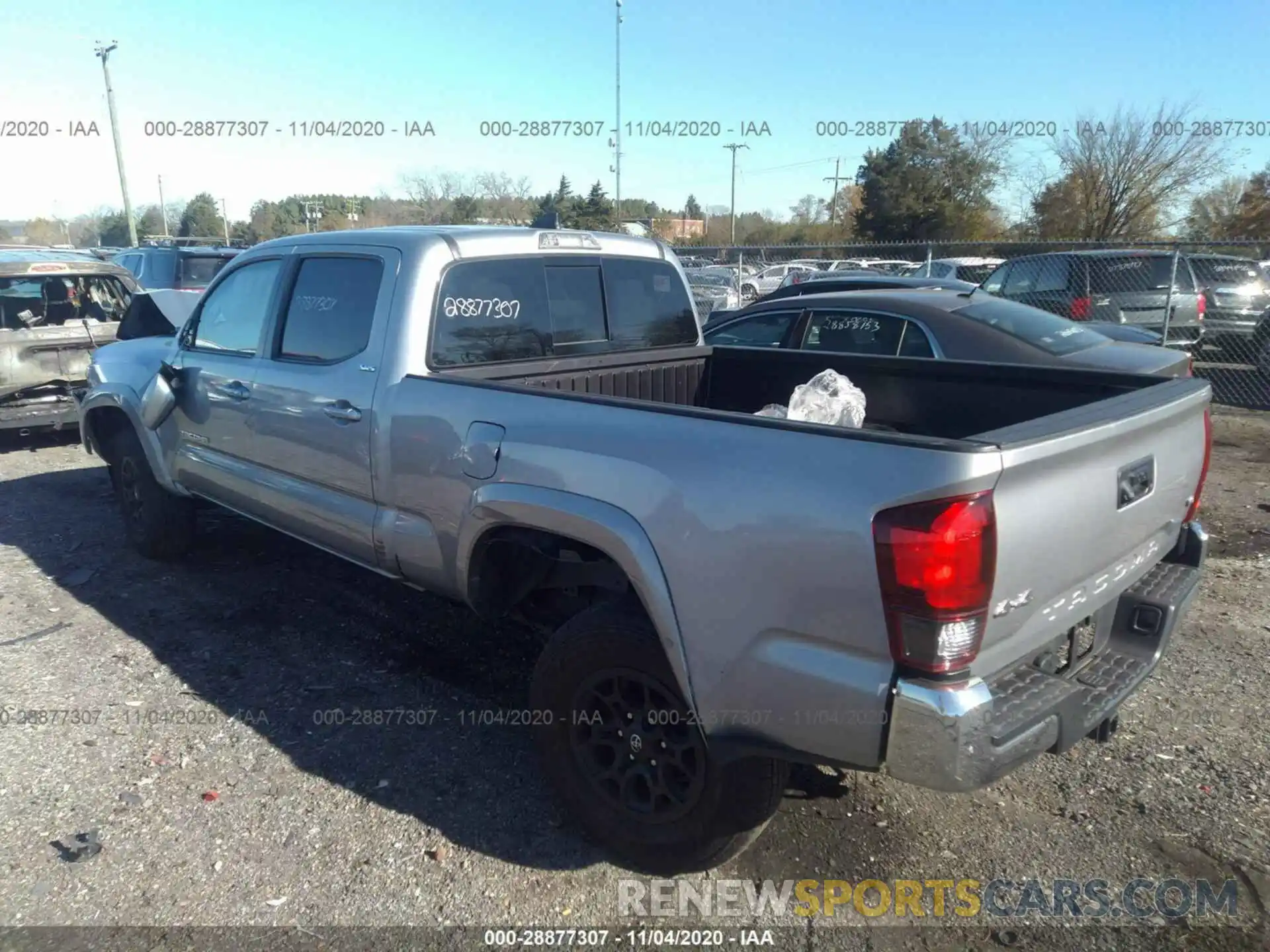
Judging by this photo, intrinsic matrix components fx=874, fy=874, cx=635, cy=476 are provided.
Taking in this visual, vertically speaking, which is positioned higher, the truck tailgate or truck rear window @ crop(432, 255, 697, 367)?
truck rear window @ crop(432, 255, 697, 367)

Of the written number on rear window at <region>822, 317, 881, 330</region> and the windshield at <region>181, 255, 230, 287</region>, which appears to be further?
the windshield at <region>181, 255, 230, 287</region>

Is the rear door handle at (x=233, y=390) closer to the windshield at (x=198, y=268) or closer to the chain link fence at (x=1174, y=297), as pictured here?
the chain link fence at (x=1174, y=297)

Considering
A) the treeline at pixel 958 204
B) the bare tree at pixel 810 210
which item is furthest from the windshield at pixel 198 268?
the bare tree at pixel 810 210

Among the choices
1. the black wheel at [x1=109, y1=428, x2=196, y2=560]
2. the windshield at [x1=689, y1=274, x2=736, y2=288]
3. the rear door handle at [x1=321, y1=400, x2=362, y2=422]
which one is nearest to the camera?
the rear door handle at [x1=321, y1=400, x2=362, y2=422]


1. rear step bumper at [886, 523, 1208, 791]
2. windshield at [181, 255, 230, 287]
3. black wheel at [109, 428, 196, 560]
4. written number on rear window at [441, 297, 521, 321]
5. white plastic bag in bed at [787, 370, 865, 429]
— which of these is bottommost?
black wheel at [109, 428, 196, 560]

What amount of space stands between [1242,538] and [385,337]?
5.73 metres

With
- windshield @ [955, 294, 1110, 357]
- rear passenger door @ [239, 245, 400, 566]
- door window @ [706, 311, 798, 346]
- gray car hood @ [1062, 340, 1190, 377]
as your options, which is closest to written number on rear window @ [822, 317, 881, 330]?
door window @ [706, 311, 798, 346]

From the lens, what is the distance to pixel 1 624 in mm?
4703

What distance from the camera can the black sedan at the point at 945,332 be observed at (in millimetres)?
6234

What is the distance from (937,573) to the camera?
202 cm

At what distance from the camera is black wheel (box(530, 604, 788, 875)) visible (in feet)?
8.46

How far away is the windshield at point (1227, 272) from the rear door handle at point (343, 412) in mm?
13728

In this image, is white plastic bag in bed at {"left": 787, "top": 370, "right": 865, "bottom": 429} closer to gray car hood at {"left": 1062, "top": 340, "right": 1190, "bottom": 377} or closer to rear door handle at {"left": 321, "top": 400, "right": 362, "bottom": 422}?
rear door handle at {"left": 321, "top": 400, "right": 362, "bottom": 422}

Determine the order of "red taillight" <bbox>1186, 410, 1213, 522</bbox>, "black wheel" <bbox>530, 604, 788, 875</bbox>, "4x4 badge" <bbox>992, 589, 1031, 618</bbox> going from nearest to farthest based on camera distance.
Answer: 1. "4x4 badge" <bbox>992, 589, 1031, 618</bbox>
2. "black wheel" <bbox>530, 604, 788, 875</bbox>
3. "red taillight" <bbox>1186, 410, 1213, 522</bbox>
